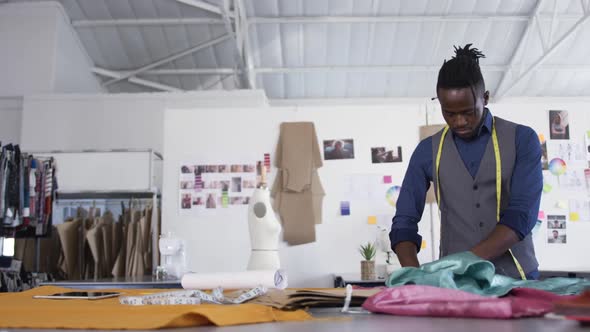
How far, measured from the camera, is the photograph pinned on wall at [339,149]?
13.2 feet

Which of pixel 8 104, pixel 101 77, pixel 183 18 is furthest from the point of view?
pixel 101 77

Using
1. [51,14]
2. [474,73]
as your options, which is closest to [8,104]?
[51,14]

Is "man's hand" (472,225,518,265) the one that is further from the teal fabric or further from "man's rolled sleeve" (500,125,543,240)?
the teal fabric

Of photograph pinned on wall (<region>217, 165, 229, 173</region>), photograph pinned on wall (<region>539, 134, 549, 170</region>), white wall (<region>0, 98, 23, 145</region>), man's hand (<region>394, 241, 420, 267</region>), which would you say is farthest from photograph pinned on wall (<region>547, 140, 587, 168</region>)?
white wall (<region>0, 98, 23, 145</region>)

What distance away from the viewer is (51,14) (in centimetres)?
732

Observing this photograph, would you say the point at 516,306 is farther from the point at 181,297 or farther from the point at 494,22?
the point at 494,22

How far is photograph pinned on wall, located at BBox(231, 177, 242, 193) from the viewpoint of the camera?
13.2ft

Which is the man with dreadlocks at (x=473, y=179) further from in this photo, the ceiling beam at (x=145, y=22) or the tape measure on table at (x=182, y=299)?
the ceiling beam at (x=145, y=22)

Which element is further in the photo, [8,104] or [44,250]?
[8,104]

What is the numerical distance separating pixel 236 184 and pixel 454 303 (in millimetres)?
3246

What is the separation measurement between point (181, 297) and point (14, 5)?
7.54 m

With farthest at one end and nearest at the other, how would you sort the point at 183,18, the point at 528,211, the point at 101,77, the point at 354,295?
the point at 101,77 → the point at 183,18 → the point at 528,211 → the point at 354,295

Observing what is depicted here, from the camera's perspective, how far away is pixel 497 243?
1.52 meters

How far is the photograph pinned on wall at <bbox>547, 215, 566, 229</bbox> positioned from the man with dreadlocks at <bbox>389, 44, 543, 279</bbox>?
89.9 inches
